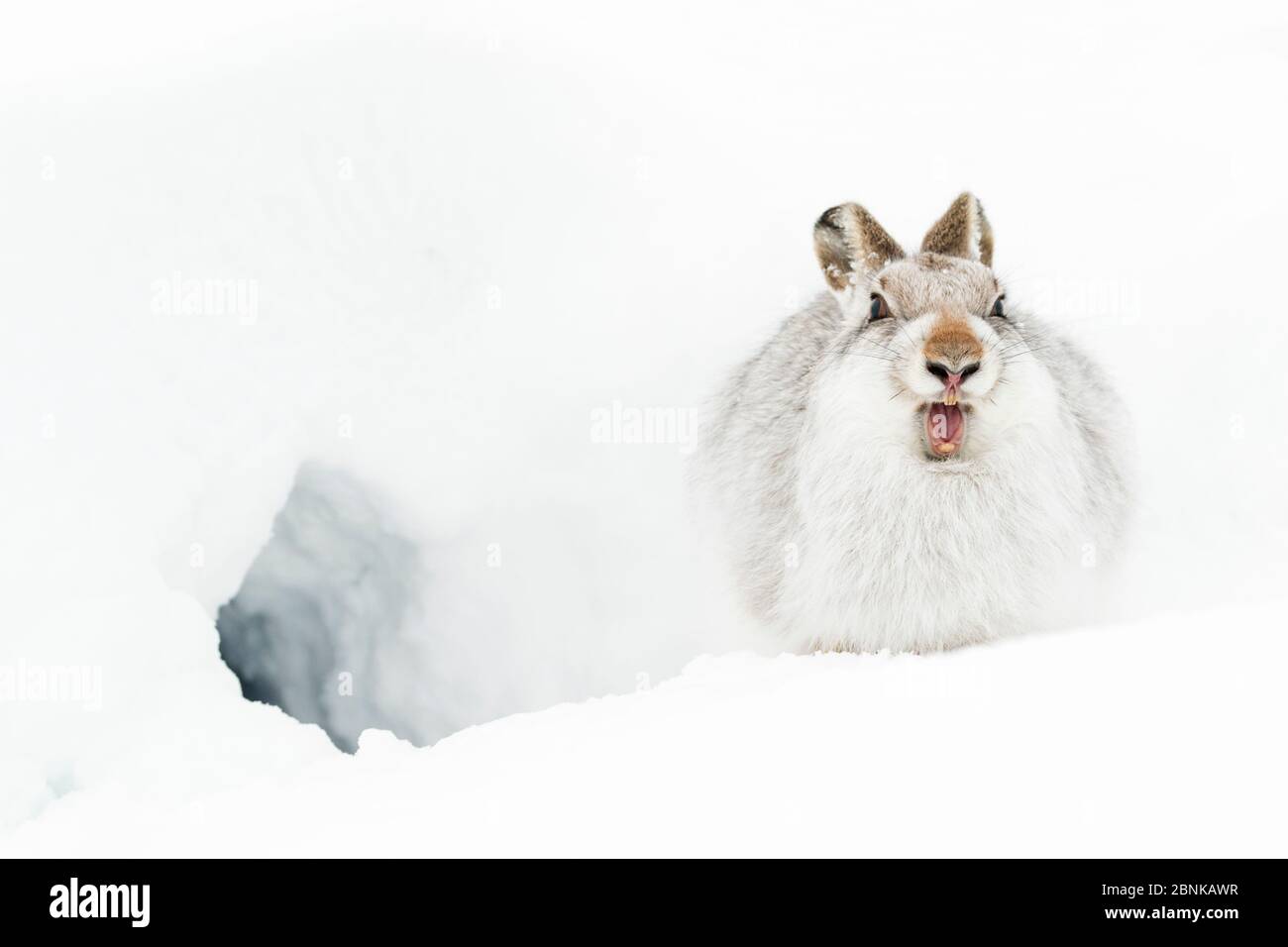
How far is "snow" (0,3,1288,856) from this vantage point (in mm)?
3984

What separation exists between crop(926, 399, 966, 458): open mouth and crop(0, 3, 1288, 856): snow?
58 centimetres

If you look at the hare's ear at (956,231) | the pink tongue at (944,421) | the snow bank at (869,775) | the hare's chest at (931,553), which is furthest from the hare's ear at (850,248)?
the snow bank at (869,775)

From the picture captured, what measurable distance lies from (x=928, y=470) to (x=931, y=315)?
0.43 meters

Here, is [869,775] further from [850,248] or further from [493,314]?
[493,314]

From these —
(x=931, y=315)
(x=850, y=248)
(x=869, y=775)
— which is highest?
(x=850, y=248)

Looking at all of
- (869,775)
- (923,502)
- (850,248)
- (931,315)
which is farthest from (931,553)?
(869,775)

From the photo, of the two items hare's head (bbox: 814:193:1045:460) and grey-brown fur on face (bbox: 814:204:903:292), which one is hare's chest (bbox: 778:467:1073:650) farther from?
grey-brown fur on face (bbox: 814:204:903:292)

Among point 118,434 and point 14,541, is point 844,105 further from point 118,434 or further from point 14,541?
point 14,541

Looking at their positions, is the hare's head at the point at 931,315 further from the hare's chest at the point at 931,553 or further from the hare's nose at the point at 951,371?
the hare's chest at the point at 931,553

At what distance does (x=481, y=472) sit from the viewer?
497cm

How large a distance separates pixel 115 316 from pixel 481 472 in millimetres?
1525

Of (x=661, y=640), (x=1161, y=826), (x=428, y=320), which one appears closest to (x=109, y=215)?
(x=428, y=320)

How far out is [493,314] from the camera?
204 inches

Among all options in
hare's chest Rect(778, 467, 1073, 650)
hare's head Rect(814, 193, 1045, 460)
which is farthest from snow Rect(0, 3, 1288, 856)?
hare's head Rect(814, 193, 1045, 460)
